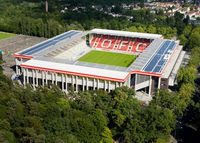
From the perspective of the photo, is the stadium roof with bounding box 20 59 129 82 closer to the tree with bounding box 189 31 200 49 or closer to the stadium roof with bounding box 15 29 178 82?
the stadium roof with bounding box 15 29 178 82

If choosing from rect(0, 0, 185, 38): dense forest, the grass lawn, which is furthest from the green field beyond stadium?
the grass lawn

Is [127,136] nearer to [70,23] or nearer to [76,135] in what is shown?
[76,135]

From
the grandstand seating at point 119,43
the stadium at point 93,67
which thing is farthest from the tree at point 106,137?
the grandstand seating at point 119,43

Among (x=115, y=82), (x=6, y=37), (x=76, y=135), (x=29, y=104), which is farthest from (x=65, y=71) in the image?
(x=6, y=37)

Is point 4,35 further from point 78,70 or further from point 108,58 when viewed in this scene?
point 78,70

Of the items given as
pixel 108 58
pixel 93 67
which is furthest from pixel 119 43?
pixel 93 67
